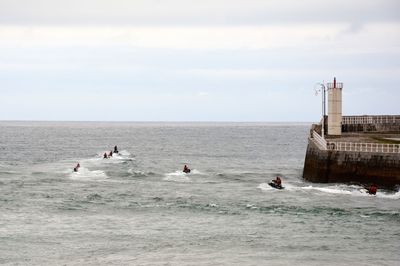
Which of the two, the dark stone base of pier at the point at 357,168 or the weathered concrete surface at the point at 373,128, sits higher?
the weathered concrete surface at the point at 373,128

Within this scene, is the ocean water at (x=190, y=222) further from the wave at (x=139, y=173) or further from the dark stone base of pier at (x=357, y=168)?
the wave at (x=139, y=173)

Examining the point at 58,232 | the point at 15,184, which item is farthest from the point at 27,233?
the point at 15,184

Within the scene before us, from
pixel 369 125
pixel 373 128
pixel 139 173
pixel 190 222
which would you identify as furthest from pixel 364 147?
pixel 369 125

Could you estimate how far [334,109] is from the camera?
8400 centimetres

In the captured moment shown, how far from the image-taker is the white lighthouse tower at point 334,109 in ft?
276

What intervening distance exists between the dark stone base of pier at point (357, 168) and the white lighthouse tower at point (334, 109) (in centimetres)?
1670

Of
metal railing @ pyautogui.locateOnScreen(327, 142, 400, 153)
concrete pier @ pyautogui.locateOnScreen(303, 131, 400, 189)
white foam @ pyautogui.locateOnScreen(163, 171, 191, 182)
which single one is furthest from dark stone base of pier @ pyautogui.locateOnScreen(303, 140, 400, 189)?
white foam @ pyautogui.locateOnScreen(163, 171, 191, 182)

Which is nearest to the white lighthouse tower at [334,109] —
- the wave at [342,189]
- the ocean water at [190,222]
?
the ocean water at [190,222]

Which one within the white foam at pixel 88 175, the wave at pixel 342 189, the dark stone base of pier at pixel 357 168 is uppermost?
the dark stone base of pier at pixel 357 168

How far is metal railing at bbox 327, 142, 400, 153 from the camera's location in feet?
198

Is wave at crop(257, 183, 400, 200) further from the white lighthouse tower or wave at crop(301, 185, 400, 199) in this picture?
the white lighthouse tower

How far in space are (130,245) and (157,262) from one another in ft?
13.3

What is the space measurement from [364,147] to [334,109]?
63.9 feet

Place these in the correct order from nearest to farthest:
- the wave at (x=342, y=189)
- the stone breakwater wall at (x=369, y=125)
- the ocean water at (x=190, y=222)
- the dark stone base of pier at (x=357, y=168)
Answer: the ocean water at (x=190, y=222)
the wave at (x=342, y=189)
the dark stone base of pier at (x=357, y=168)
the stone breakwater wall at (x=369, y=125)
